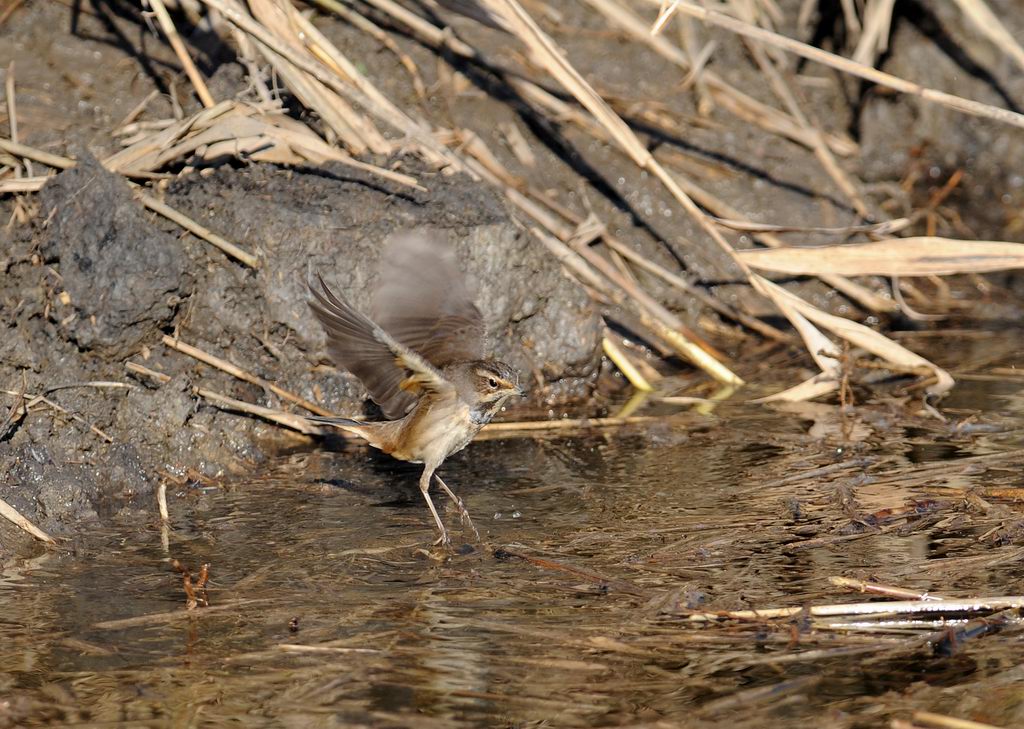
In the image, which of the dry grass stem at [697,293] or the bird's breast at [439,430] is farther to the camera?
the dry grass stem at [697,293]

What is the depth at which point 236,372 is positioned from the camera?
694 centimetres

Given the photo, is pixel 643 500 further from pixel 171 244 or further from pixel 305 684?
pixel 171 244

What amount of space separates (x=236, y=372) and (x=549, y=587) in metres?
2.67

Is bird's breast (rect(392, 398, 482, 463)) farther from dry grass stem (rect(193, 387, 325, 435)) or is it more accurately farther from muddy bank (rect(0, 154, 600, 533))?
muddy bank (rect(0, 154, 600, 533))

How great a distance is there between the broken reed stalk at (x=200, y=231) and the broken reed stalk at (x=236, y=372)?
0.55 metres

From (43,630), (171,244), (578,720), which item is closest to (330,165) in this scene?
(171,244)

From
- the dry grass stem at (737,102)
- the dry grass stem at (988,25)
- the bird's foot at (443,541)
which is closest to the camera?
the bird's foot at (443,541)

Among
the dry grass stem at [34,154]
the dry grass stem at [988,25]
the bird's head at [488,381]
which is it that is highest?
the dry grass stem at [988,25]

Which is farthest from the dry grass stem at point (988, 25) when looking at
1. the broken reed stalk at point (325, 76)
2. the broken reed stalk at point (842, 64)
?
the broken reed stalk at point (325, 76)

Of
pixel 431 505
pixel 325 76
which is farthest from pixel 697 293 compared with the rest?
pixel 431 505

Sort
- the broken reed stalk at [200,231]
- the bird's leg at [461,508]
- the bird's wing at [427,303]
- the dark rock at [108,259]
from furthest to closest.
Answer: the broken reed stalk at [200,231] → the dark rock at [108,259] → the bird's wing at [427,303] → the bird's leg at [461,508]

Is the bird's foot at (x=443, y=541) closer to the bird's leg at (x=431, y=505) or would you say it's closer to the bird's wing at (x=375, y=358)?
the bird's leg at (x=431, y=505)

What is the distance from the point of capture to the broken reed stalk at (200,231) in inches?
275

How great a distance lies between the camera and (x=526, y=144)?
922 centimetres
